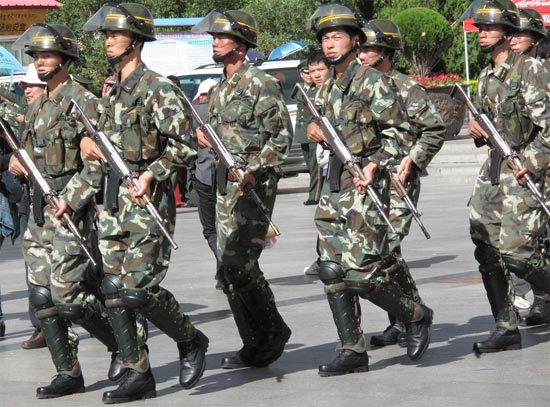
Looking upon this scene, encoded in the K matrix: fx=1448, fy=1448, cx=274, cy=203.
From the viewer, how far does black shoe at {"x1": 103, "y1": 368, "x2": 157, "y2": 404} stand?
728 cm

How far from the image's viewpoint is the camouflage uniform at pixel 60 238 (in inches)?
299

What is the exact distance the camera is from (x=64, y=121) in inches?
308

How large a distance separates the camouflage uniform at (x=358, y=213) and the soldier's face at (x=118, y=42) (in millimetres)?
1189

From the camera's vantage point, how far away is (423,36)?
37.4 meters

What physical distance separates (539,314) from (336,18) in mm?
2608

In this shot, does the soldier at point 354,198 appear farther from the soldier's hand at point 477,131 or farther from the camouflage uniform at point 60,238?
the camouflage uniform at point 60,238

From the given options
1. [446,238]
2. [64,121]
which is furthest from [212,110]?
[446,238]

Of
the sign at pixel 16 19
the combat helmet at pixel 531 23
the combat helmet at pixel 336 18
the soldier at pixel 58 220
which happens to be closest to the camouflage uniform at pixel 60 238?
the soldier at pixel 58 220

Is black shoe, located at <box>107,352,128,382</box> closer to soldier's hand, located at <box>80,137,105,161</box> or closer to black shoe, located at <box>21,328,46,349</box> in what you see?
soldier's hand, located at <box>80,137,105,161</box>

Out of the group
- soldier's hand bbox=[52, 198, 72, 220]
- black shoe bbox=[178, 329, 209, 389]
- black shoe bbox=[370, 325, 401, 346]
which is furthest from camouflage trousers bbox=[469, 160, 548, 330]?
soldier's hand bbox=[52, 198, 72, 220]

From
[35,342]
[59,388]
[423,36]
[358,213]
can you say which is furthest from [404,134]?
[423,36]

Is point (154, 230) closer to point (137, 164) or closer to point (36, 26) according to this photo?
point (137, 164)

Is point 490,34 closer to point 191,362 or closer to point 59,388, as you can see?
point 191,362

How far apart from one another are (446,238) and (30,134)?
7620 mm
